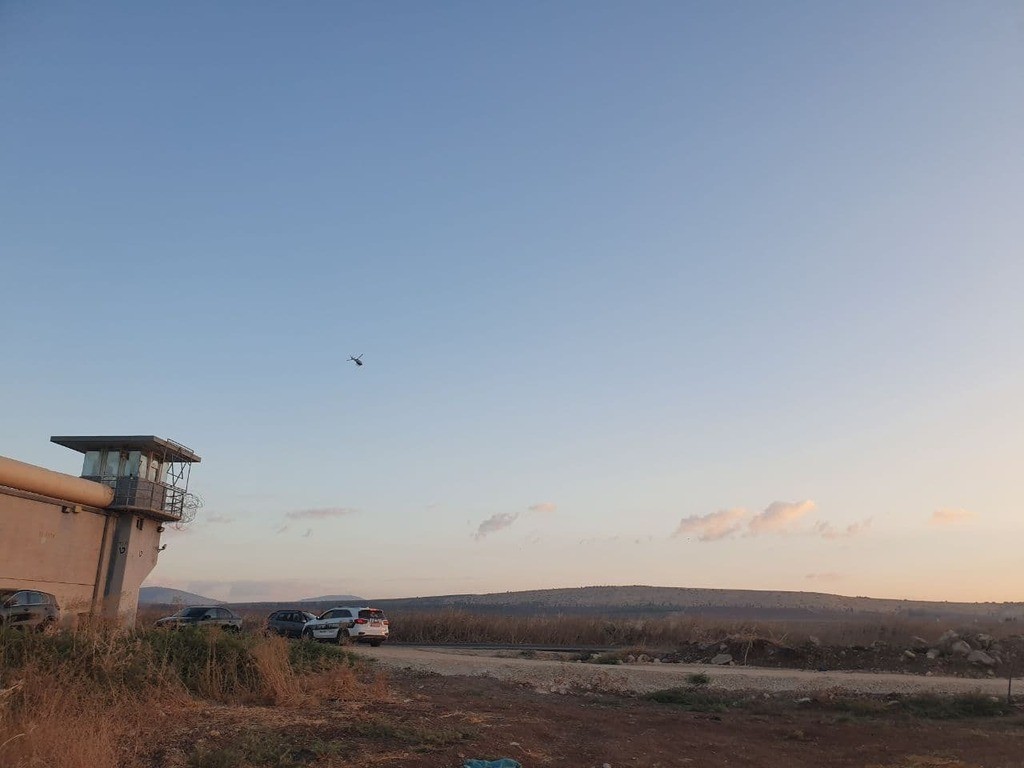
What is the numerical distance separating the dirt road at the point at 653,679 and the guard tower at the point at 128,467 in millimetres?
14598

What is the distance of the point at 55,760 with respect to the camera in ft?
29.5

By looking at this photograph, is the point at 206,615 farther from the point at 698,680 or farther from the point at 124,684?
the point at 124,684

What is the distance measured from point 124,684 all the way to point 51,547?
2209 cm

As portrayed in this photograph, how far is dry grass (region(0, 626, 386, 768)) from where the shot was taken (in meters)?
9.55

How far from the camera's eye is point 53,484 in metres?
31.5

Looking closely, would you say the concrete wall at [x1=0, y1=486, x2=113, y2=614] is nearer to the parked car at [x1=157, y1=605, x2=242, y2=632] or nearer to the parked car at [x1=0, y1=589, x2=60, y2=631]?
the parked car at [x1=0, y1=589, x2=60, y2=631]

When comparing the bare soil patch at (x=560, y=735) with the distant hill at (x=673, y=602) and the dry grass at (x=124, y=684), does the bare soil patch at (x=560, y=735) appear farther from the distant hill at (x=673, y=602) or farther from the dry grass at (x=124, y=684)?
A: the distant hill at (x=673, y=602)

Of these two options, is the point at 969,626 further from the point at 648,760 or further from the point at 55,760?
the point at 55,760

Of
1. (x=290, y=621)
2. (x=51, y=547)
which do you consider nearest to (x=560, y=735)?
(x=51, y=547)

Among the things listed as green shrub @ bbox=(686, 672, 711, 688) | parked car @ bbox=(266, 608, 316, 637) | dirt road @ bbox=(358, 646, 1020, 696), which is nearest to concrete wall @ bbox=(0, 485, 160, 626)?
parked car @ bbox=(266, 608, 316, 637)

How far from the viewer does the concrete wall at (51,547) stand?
30.0 m

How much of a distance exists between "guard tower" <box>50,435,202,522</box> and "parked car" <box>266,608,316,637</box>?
6.84 metres

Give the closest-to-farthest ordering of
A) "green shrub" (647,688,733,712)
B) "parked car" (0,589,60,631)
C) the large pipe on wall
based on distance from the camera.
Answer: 1. "green shrub" (647,688,733,712)
2. "parked car" (0,589,60,631)
3. the large pipe on wall

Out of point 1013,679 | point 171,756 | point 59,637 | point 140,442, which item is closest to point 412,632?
point 140,442
